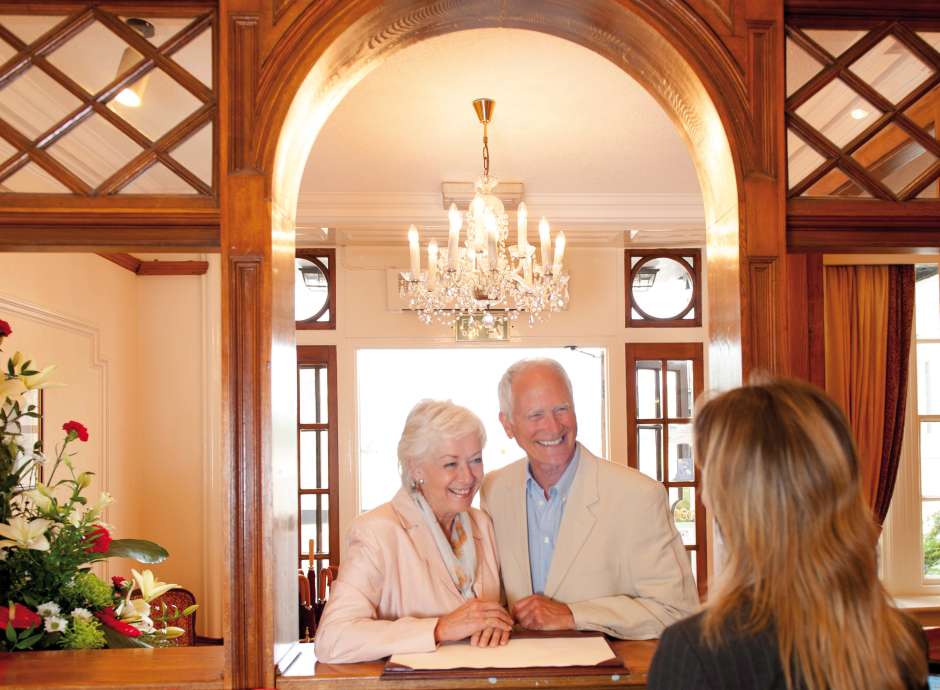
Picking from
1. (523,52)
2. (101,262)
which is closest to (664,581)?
(523,52)

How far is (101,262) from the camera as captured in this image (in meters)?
5.26

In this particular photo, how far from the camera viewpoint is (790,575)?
1.13 m

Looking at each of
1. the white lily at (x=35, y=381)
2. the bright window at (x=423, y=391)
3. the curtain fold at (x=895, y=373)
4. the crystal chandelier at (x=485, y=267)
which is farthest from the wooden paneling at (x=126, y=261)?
the curtain fold at (x=895, y=373)

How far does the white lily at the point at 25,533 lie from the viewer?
2.12m

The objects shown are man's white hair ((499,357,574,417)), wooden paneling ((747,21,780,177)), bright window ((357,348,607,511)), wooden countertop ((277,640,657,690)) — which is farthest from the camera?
bright window ((357,348,607,511))

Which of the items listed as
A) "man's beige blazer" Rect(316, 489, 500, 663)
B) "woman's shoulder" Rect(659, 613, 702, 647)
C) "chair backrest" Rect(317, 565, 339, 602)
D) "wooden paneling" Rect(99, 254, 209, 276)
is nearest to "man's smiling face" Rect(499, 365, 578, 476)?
"man's beige blazer" Rect(316, 489, 500, 663)

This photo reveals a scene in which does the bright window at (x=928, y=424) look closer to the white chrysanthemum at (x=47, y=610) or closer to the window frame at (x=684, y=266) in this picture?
the window frame at (x=684, y=266)

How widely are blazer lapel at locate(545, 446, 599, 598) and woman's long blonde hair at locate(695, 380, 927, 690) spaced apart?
4.01 feet

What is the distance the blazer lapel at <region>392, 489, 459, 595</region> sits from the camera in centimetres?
227

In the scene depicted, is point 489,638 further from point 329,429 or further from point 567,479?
point 329,429

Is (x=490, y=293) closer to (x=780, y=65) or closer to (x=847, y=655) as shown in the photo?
(x=780, y=65)

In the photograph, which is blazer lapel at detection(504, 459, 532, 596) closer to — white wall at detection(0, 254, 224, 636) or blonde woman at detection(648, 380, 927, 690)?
blonde woman at detection(648, 380, 927, 690)

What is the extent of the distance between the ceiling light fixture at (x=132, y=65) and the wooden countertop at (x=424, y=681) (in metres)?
1.36

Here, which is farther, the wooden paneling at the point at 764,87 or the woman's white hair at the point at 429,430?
the woman's white hair at the point at 429,430
